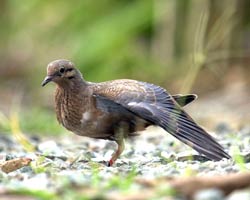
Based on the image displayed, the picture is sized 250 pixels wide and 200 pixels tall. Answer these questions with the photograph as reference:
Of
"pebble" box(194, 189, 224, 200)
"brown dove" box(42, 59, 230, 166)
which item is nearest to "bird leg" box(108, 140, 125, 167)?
"brown dove" box(42, 59, 230, 166)

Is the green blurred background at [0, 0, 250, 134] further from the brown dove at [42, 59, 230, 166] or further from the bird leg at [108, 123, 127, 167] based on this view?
the bird leg at [108, 123, 127, 167]

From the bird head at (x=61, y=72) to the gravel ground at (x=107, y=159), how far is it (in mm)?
626

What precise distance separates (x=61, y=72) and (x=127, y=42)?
9590 mm

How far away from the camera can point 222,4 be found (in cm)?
1595

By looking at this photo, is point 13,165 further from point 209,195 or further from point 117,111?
point 209,195

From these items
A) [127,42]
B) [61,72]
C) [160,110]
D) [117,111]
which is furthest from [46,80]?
[127,42]

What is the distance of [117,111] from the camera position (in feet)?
24.1

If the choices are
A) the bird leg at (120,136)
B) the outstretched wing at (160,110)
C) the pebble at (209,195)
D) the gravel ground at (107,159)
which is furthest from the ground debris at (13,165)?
the pebble at (209,195)

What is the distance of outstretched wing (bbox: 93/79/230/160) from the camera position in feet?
23.3

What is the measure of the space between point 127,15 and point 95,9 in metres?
0.68

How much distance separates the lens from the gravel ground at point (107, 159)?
5445 mm

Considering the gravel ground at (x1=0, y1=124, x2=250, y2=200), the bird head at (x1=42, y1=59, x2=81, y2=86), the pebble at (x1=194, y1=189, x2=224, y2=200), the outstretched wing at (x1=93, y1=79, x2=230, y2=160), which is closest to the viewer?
the pebble at (x1=194, y1=189, x2=224, y2=200)

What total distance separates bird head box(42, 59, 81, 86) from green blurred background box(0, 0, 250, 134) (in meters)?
6.65

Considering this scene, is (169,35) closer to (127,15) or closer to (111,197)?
(127,15)
